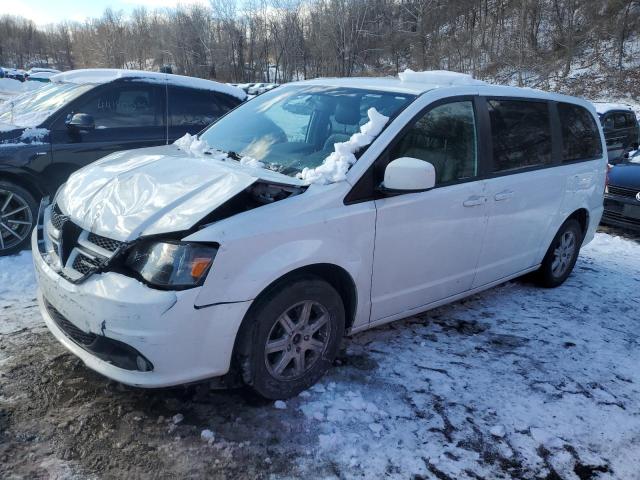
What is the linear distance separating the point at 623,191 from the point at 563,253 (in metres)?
3.02

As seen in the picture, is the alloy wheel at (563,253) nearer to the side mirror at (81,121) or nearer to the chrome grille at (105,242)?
the chrome grille at (105,242)

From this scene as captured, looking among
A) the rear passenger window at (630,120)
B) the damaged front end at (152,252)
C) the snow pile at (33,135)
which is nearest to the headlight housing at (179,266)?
the damaged front end at (152,252)

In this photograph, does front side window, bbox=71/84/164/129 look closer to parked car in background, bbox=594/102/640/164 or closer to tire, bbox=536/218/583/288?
tire, bbox=536/218/583/288

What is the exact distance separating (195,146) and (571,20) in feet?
127

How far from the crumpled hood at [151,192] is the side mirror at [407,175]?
557mm

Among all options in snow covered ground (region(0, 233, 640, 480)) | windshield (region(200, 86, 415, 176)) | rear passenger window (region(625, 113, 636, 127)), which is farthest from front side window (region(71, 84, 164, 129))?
rear passenger window (region(625, 113, 636, 127))

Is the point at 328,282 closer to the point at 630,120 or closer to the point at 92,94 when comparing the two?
the point at 92,94

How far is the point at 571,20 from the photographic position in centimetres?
3481

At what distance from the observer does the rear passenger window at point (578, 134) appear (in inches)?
184

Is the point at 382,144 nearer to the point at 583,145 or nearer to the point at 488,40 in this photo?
the point at 583,145

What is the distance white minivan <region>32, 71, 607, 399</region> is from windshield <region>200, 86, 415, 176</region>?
0.05ft

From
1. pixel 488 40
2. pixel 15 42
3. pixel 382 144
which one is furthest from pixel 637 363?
pixel 15 42

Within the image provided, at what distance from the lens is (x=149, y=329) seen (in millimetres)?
2406

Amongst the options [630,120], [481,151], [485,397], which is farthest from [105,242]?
[630,120]
